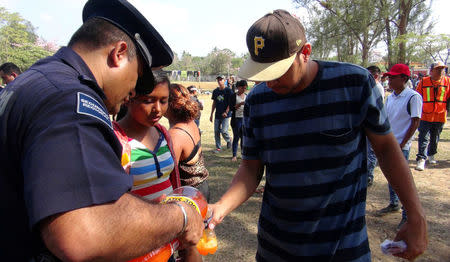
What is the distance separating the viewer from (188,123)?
2.55m

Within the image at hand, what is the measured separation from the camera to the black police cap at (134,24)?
1.21 m

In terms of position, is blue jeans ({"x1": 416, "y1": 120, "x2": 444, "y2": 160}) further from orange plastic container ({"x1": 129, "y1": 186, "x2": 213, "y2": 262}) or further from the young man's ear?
orange plastic container ({"x1": 129, "y1": 186, "x2": 213, "y2": 262})

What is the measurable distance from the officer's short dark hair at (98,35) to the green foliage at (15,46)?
41.9 metres

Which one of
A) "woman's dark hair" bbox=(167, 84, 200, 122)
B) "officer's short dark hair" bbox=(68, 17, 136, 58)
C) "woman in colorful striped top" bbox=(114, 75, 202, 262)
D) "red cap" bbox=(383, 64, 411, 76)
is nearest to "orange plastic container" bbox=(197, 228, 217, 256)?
Answer: "woman in colorful striped top" bbox=(114, 75, 202, 262)

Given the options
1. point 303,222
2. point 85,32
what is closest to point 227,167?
point 303,222

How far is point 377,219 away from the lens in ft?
13.6

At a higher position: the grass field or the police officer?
the police officer

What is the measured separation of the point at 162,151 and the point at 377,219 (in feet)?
11.8

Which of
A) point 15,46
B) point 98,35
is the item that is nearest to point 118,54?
point 98,35

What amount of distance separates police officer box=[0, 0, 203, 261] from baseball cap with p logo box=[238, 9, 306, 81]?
702 mm

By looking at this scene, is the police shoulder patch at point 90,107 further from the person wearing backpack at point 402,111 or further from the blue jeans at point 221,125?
the blue jeans at point 221,125

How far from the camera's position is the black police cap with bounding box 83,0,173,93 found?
3.95 ft

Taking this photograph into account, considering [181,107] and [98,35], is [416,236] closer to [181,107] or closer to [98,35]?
[98,35]

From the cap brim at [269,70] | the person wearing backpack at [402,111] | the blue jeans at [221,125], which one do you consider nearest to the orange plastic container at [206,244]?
the cap brim at [269,70]
